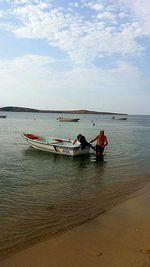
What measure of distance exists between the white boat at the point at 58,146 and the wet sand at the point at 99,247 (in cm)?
1204

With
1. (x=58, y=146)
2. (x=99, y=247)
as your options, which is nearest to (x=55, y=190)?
(x=99, y=247)

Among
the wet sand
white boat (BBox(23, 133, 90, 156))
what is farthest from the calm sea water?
white boat (BBox(23, 133, 90, 156))

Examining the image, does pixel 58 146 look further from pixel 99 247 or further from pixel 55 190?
pixel 99 247

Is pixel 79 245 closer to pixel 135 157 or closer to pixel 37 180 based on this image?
pixel 37 180

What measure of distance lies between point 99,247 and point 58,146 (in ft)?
49.3

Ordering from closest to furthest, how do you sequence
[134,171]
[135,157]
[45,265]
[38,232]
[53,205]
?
1. [45,265]
2. [38,232]
3. [53,205]
4. [134,171]
5. [135,157]

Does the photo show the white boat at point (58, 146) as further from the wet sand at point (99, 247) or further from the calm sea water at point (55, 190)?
the wet sand at point (99, 247)

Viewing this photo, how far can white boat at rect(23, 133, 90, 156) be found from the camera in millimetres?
21109

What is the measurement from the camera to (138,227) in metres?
8.13

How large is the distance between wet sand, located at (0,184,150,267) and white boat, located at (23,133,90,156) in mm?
12042

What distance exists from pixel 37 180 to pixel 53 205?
361cm

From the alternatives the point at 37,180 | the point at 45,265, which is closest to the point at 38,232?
the point at 45,265

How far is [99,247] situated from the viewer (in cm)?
688

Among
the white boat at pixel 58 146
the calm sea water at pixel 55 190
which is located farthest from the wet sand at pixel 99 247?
the white boat at pixel 58 146
